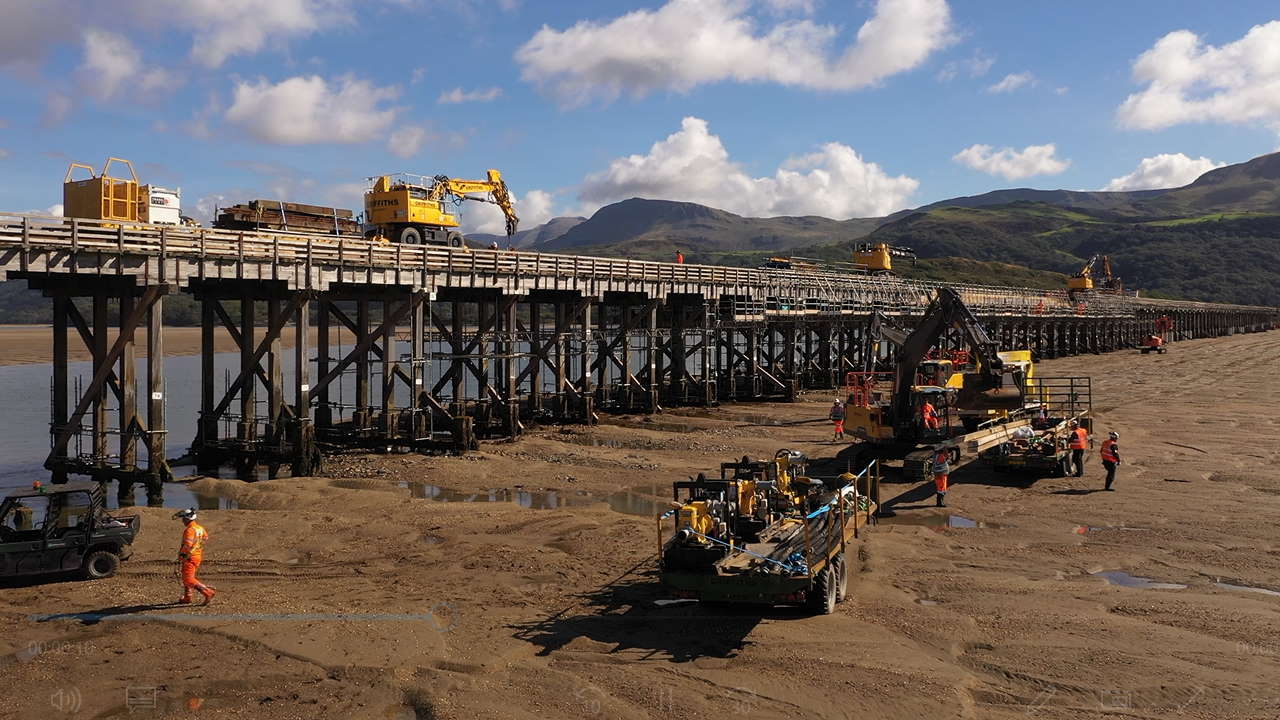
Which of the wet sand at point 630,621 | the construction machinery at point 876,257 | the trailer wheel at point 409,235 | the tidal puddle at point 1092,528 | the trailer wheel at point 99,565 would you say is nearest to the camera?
the wet sand at point 630,621

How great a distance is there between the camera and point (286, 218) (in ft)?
93.1

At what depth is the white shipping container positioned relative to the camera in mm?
22594

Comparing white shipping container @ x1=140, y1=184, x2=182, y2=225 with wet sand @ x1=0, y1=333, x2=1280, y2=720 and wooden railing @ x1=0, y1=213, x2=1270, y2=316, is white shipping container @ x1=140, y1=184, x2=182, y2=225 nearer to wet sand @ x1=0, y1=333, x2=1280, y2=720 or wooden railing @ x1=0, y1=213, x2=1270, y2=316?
wooden railing @ x1=0, y1=213, x2=1270, y2=316

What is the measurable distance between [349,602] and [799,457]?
7.23 m

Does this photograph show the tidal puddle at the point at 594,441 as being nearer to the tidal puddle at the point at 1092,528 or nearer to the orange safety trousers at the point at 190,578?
the tidal puddle at the point at 1092,528

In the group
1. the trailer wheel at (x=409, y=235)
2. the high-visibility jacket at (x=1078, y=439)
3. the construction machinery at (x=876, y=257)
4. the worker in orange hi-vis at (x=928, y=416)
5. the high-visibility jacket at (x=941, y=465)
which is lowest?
the high-visibility jacket at (x=941, y=465)

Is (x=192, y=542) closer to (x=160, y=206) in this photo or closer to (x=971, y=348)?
(x=160, y=206)

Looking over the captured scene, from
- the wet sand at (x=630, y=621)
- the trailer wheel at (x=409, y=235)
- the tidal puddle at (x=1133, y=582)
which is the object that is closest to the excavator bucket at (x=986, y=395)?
the wet sand at (x=630, y=621)

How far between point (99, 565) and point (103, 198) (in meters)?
11.8

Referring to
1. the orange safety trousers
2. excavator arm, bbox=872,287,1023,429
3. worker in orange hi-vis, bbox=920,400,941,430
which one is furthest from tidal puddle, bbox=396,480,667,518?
the orange safety trousers

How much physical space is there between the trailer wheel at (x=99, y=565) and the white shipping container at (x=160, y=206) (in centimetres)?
1166

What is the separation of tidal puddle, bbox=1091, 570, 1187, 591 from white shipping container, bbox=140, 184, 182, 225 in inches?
869

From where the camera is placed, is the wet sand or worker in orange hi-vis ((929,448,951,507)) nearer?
the wet sand

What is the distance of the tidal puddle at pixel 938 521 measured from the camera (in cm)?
1741
